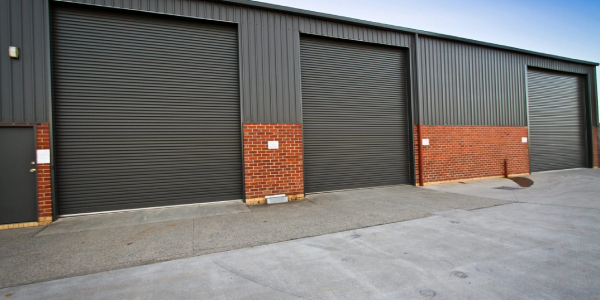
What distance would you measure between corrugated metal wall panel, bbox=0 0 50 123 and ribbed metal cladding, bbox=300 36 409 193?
21.0ft

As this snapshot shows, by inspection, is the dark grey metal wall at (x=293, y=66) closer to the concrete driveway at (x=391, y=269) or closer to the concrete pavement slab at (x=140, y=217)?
the concrete pavement slab at (x=140, y=217)

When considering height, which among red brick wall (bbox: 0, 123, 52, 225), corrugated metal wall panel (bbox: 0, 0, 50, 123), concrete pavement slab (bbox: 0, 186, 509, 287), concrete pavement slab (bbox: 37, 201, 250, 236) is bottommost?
concrete pavement slab (bbox: 0, 186, 509, 287)

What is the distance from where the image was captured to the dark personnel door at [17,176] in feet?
19.2

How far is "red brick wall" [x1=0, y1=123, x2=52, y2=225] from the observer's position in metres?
6.04

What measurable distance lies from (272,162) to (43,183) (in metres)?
5.22

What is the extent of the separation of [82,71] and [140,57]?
1.34 metres

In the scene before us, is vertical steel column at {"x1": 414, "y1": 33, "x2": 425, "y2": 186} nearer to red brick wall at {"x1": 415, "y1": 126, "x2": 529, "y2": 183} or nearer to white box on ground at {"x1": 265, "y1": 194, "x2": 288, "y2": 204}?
red brick wall at {"x1": 415, "y1": 126, "x2": 529, "y2": 183}

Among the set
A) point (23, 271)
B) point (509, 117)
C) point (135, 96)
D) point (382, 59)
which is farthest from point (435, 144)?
point (23, 271)

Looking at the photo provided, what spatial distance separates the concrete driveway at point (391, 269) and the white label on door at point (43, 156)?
3973mm

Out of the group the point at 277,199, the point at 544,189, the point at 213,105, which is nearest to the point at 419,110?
the point at 544,189

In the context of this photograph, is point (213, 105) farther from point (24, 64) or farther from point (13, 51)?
point (13, 51)

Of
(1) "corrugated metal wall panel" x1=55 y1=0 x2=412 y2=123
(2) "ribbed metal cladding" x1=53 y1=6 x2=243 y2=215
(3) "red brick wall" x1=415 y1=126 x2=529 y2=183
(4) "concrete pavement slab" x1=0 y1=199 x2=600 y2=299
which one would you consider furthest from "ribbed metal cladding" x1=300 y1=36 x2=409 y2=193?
(4) "concrete pavement slab" x1=0 y1=199 x2=600 y2=299

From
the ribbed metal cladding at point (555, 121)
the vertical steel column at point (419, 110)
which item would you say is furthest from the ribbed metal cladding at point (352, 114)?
the ribbed metal cladding at point (555, 121)

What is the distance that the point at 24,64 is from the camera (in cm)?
609
